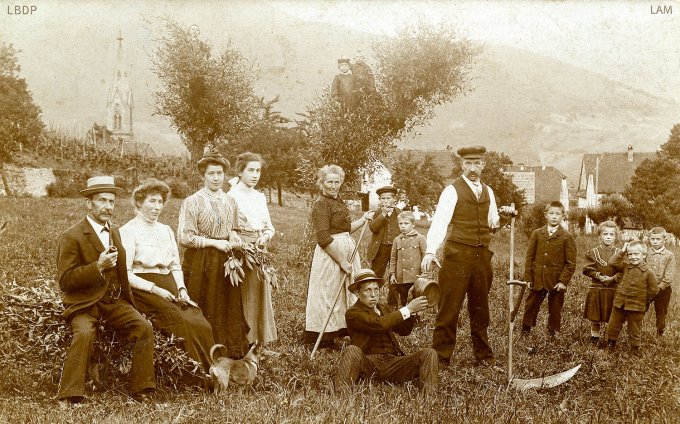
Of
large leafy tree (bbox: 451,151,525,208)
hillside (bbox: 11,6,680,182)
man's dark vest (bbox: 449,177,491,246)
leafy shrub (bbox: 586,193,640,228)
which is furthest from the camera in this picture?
large leafy tree (bbox: 451,151,525,208)

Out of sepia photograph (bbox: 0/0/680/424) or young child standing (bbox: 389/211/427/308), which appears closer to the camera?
sepia photograph (bbox: 0/0/680/424)

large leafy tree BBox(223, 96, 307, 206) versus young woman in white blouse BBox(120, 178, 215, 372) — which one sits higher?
large leafy tree BBox(223, 96, 307, 206)

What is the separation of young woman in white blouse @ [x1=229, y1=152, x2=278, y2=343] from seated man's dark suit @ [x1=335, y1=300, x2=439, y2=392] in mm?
1403

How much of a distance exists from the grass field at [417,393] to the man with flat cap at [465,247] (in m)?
0.45

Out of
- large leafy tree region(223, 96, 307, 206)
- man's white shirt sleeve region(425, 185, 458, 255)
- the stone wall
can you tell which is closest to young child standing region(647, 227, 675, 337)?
man's white shirt sleeve region(425, 185, 458, 255)

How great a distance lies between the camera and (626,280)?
7191 mm

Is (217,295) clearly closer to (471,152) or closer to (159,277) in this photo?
(159,277)

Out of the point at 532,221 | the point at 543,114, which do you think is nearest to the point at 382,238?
the point at 532,221

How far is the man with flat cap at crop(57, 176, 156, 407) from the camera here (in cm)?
447

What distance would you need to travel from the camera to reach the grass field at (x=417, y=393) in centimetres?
408

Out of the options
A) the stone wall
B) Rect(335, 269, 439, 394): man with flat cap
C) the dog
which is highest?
the stone wall

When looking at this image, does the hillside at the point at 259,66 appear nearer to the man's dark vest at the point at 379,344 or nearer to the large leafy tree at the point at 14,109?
the large leafy tree at the point at 14,109

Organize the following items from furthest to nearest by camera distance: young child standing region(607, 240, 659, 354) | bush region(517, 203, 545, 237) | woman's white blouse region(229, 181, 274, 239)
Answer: bush region(517, 203, 545, 237) → young child standing region(607, 240, 659, 354) → woman's white blouse region(229, 181, 274, 239)

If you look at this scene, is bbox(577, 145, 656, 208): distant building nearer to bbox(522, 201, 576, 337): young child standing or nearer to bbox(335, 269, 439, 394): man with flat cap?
bbox(522, 201, 576, 337): young child standing
